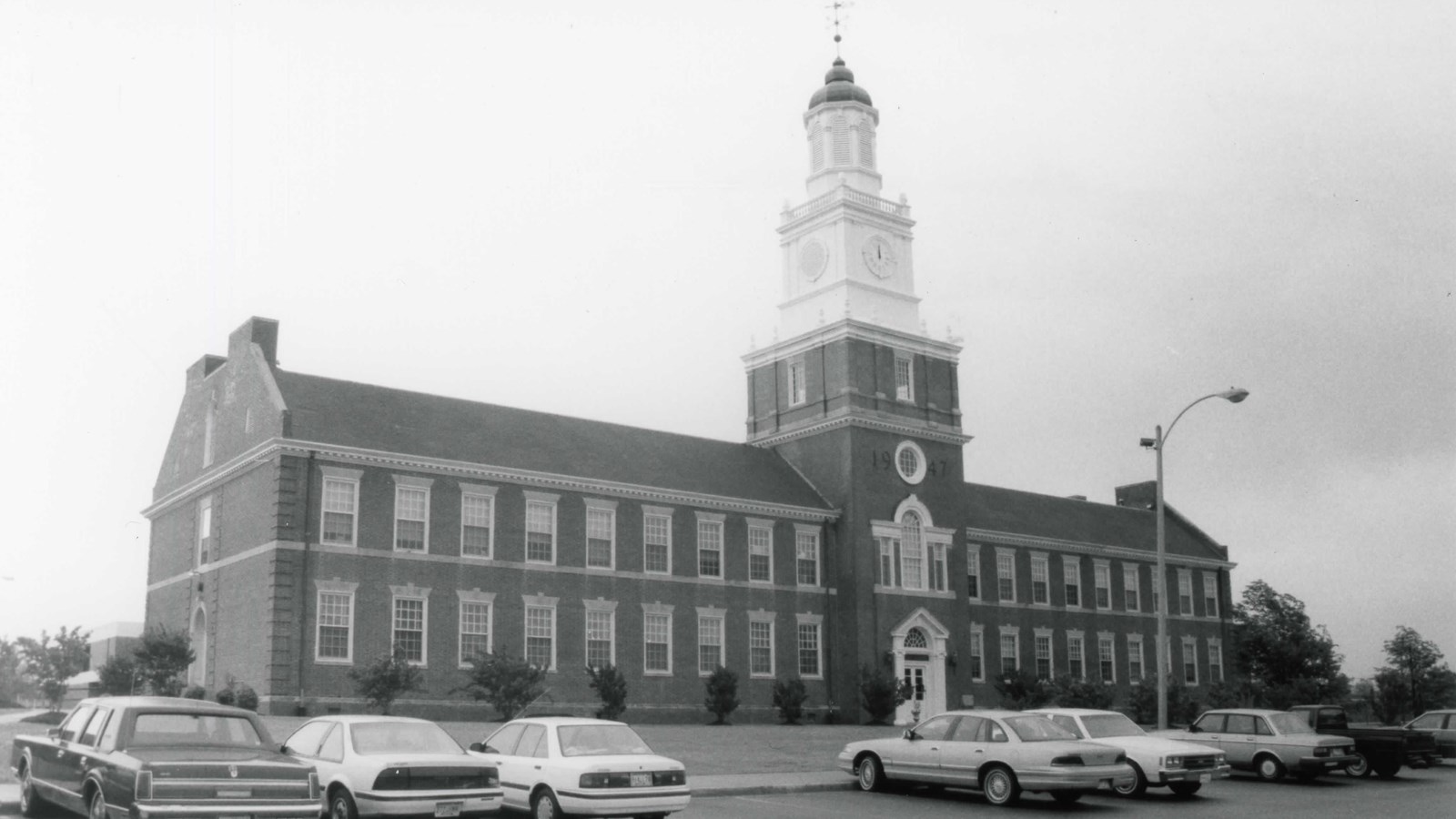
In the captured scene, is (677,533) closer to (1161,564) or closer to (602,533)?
(602,533)

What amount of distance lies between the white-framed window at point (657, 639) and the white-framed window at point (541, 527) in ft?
13.9

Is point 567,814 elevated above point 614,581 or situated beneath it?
situated beneath

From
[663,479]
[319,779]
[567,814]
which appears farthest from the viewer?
[663,479]

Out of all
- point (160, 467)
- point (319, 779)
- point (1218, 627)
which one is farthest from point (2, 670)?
point (319, 779)

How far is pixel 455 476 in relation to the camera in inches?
1710

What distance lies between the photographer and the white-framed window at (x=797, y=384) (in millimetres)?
55938

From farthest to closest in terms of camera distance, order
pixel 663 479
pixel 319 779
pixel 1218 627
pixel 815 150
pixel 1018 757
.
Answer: pixel 1218 627
pixel 815 150
pixel 663 479
pixel 1018 757
pixel 319 779

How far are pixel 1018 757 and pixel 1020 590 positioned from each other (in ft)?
132

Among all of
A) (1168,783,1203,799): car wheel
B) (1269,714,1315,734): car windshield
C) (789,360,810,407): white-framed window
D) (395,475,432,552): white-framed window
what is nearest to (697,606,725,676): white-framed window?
(789,360,810,407): white-framed window

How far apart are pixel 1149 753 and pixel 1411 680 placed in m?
36.1

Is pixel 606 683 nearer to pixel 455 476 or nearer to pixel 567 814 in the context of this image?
pixel 455 476

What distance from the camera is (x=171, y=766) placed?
14281mm

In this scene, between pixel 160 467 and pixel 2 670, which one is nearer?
pixel 160 467

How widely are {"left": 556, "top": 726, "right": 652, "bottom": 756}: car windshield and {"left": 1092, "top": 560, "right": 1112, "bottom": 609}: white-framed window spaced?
4984cm
